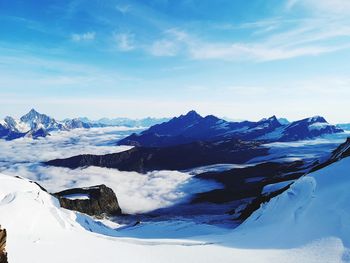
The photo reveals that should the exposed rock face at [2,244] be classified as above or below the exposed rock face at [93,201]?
above

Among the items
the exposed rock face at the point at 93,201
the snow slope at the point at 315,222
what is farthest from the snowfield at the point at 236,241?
the exposed rock face at the point at 93,201

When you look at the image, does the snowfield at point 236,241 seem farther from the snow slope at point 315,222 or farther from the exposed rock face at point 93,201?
the exposed rock face at point 93,201

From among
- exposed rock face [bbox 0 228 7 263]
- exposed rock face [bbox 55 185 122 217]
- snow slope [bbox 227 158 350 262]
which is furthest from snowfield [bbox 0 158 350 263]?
exposed rock face [bbox 55 185 122 217]

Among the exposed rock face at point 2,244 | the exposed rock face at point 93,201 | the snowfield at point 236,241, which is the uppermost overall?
the exposed rock face at point 2,244

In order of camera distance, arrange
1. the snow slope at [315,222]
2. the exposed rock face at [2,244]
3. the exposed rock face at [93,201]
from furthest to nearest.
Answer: the exposed rock face at [93,201], the snow slope at [315,222], the exposed rock face at [2,244]

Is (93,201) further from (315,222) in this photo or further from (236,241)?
(315,222)

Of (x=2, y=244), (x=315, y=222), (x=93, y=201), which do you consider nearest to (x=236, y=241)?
(x=315, y=222)

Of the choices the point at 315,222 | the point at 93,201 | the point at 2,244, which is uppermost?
the point at 2,244

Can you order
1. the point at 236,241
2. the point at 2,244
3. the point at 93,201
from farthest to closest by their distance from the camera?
the point at 93,201 → the point at 236,241 → the point at 2,244

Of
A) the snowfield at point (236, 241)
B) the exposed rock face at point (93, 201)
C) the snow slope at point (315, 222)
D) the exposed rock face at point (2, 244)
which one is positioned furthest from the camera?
the exposed rock face at point (93, 201)
